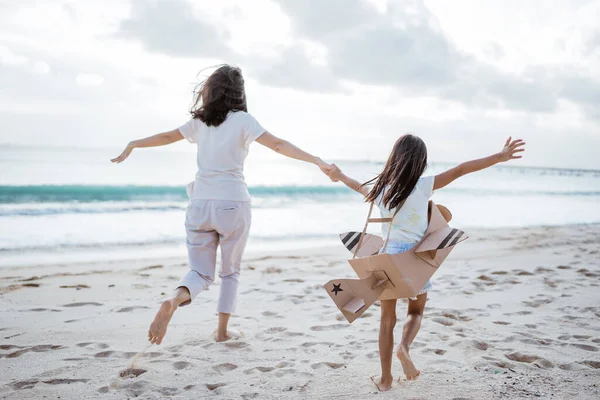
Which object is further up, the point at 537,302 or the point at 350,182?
the point at 350,182

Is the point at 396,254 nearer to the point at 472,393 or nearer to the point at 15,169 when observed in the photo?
the point at 472,393

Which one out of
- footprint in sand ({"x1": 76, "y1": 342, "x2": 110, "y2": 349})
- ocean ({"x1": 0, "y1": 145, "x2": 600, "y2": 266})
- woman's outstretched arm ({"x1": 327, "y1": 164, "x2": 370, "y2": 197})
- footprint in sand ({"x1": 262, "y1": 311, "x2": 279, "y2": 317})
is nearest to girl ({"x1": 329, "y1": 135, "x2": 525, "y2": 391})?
woman's outstretched arm ({"x1": 327, "y1": 164, "x2": 370, "y2": 197})

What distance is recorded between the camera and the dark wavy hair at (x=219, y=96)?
3.38 m

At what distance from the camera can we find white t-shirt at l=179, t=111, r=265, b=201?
3354 millimetres

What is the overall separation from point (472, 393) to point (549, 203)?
19.6 metres

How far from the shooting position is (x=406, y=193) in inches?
110

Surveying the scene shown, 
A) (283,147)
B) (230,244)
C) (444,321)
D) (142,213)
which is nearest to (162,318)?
(230,244)

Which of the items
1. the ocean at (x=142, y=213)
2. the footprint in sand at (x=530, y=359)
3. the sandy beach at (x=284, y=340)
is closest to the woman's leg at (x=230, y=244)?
the sandy beach at (x=284, y=340)

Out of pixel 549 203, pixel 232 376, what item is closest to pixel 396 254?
pixel 232 376

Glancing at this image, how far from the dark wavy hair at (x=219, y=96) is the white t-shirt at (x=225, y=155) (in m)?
0.05

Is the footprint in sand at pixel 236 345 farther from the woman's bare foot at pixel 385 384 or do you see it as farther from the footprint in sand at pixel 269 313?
the woman's bare foot at pixel 385 384

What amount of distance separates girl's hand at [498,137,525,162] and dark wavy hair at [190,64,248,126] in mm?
1735

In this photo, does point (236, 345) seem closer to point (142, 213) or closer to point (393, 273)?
point (393, 273)

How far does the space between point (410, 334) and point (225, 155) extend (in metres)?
1.64
